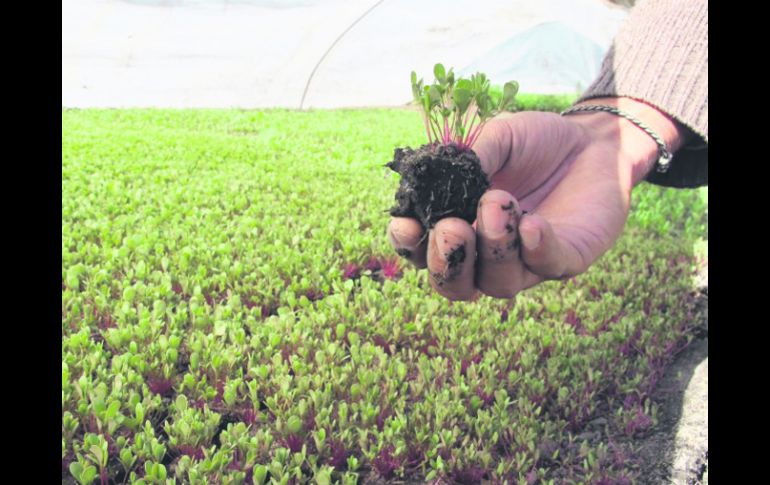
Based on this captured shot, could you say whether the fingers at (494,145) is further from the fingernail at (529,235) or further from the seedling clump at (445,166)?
the fingernail at (529,235)

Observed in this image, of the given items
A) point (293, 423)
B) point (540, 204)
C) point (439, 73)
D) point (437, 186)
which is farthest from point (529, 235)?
point (293, 423)

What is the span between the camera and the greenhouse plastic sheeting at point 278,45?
31.5 feet

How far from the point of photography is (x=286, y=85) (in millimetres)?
11305

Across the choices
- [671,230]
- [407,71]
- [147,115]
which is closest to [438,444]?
[671,230]

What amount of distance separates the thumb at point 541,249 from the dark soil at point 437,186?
0.21 metres

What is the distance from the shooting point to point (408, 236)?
1.52 meters

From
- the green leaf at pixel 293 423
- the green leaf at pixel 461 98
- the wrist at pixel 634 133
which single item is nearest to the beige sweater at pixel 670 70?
the wrist at pixel 634 133

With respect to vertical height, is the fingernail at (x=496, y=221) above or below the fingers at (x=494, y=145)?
below

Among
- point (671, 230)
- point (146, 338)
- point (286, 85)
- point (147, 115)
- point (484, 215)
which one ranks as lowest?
point (146, 338)

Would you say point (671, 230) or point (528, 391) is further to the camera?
point (671, 230)

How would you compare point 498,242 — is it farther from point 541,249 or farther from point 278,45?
point 278,45

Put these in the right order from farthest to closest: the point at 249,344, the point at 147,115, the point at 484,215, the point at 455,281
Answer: the point at 147,115 → the point at 249,344 → the point at 455,281 → the point at 484,215

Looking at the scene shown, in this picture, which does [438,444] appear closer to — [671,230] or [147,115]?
[671,230]

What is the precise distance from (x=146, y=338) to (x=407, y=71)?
30.3 feet
